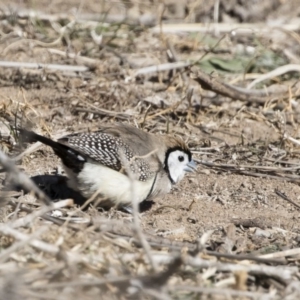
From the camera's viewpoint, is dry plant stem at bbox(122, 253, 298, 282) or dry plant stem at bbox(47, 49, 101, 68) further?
dry plant stem at bbox(47, 49, 101, 68)

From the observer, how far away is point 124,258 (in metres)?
4.80

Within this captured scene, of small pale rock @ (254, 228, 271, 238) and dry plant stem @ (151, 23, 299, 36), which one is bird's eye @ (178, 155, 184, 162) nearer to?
small pale rock @ (254, 228, 271, 238)

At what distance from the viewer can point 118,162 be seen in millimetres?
6500

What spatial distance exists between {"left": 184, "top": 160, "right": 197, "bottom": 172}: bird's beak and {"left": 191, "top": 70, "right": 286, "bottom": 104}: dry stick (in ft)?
3.72

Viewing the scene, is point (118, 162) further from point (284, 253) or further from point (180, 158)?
point (284, 253)

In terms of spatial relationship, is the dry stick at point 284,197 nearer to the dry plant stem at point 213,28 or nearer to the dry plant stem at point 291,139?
the dry plant stem at point 291,139

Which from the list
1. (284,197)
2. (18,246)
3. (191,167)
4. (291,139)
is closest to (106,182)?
(191,167)

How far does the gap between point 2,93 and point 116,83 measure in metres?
1.23

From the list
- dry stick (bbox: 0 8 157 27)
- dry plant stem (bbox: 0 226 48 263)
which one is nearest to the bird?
dry plant stem (bbox: 0 226 48 263)

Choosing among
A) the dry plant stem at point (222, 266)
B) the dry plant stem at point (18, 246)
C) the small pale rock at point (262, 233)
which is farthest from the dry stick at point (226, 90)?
the dry plant stem at point (18, 246)

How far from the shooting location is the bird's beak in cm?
704

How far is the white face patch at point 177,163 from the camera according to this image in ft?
22.8

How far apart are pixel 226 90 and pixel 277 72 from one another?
1.05 m

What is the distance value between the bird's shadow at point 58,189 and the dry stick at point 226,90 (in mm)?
1554
